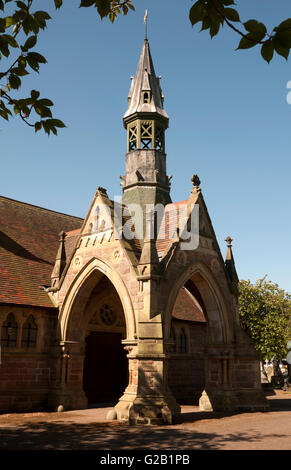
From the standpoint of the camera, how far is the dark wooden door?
19.0 meters

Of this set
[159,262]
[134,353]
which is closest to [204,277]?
[159,262]

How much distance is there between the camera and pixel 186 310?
22.6 metres

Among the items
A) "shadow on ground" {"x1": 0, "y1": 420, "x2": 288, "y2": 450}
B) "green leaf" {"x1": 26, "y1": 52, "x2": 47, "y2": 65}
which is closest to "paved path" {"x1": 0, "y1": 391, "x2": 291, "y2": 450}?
"shadow on ground" {"x1": 0, "y1": 420, "x2": 288, "y2": 450}

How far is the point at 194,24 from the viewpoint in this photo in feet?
11.7

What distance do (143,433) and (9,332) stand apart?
7192 mm

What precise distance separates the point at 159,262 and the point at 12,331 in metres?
6.42

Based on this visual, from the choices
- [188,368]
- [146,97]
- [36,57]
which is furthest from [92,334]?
[36,57]

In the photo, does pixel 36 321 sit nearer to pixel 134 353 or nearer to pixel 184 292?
pixel 134 353

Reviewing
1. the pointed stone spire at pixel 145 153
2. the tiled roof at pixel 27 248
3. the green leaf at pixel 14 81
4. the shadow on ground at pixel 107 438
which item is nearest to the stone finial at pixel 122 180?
the pointed stone spire at pixel 145 153

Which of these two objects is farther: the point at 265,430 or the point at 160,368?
the point at 160,368

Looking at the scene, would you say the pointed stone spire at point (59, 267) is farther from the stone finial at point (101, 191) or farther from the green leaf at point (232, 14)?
the green leaf at point (232, 14)

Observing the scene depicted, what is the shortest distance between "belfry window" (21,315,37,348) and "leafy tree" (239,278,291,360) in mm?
21686

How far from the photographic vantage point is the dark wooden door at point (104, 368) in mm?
19016

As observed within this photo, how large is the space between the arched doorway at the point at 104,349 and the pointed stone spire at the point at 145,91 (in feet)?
31.8
